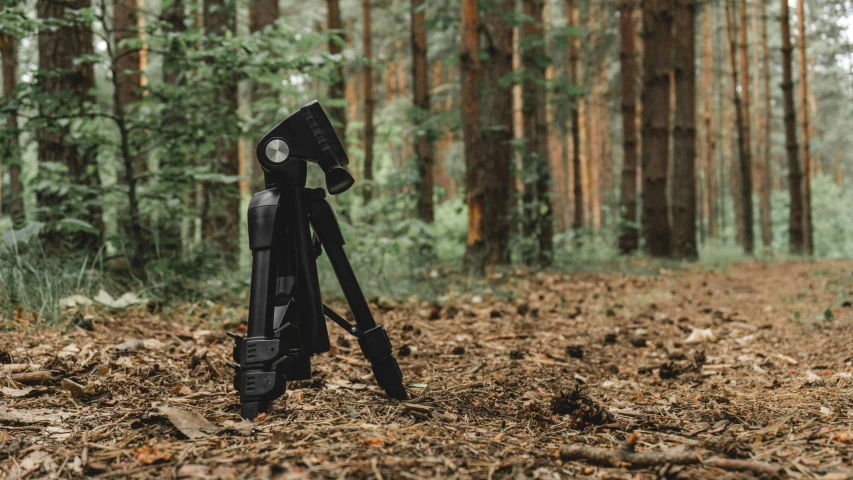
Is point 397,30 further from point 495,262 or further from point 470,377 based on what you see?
point 470,377

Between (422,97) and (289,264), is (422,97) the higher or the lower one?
the higher one

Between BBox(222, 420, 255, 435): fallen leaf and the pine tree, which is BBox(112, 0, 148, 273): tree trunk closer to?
BBox(222, 420, 255, 435): fallen leaf

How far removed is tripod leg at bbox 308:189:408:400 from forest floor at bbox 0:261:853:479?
0.13m

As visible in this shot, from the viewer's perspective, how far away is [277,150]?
81.7 inches

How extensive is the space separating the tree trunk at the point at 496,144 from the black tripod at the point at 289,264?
5906mm

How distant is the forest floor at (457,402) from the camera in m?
1.67

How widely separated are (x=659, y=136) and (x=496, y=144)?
428 cm

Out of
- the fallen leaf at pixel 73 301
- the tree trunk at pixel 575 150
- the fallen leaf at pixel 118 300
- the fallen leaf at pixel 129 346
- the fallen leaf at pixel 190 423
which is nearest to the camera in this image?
the fallen leaf at pixel 190 423

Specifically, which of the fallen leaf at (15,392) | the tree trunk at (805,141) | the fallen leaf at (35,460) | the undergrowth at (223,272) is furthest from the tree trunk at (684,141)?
the fallen leaf at (35,460)

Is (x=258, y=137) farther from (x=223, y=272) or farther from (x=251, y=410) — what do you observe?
(x=251, y=410)

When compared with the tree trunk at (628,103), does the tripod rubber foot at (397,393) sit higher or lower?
lower

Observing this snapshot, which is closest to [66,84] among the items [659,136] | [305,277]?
[305,277]

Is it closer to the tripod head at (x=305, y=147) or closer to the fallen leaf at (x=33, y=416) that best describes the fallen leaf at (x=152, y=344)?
the fallen leaf at (x=33, y=416)

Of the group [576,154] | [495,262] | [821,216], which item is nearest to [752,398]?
[495,262]
